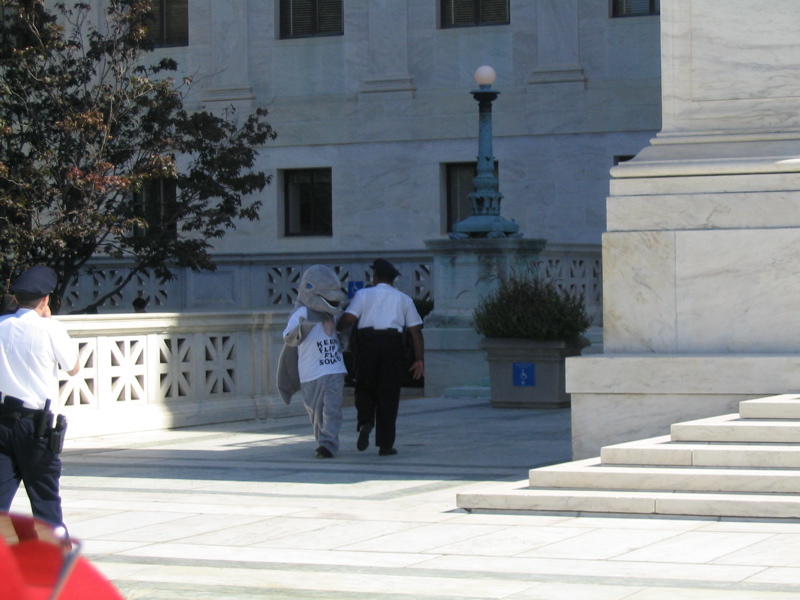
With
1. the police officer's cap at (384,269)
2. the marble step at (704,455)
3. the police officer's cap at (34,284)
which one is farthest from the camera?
the police officer's cap at (384,269)

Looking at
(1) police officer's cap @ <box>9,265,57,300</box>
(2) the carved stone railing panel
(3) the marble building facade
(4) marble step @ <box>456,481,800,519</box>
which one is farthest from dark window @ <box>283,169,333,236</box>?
(1) police officer's cap @ <box>9,265,57,300</box>

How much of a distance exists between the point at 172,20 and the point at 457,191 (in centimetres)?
745

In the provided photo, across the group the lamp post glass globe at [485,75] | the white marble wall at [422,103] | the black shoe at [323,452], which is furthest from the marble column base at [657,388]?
the white marble wall at [422,103]

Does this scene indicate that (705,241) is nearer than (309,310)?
Yes

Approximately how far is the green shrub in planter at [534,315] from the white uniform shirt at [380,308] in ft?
18.2

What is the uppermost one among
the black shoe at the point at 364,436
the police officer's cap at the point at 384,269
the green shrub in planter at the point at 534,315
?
the police officer's cap at the point at 384,269

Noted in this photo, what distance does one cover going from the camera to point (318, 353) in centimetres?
1241

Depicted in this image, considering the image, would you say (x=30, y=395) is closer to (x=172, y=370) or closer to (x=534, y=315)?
(x=172, y=370)

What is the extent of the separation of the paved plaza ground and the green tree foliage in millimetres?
7889

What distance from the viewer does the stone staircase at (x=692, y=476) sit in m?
8.81

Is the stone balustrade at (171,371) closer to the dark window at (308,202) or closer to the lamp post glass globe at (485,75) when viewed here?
the lamp post glass globe at (485,75)

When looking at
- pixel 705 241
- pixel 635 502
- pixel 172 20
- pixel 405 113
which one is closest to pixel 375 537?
pixel 635 502

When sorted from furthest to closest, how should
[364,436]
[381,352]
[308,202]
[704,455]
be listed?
[308,202]
[364,436]
[381,352]
[704,455]

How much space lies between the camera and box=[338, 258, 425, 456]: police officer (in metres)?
12.6
